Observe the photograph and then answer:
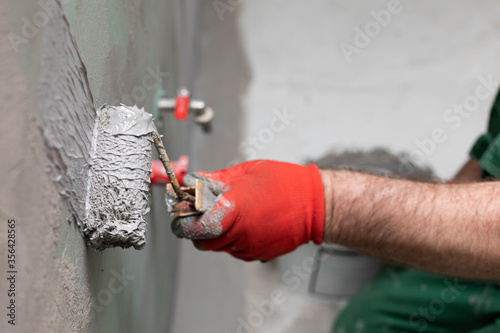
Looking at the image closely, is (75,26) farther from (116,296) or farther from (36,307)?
(116,296)

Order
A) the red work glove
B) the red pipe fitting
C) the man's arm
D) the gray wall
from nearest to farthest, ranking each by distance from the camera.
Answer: the red work glove, the red pipe fitting, the man's arm, the gray wall

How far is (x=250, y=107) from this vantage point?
227 cm

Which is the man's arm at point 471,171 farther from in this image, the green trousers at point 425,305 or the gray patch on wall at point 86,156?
the gray patch on wall at point 86,156

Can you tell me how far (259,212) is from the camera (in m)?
0.82

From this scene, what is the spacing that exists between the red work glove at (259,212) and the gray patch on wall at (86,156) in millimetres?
151

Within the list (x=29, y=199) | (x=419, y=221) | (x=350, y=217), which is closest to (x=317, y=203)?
(x=350, y=217)

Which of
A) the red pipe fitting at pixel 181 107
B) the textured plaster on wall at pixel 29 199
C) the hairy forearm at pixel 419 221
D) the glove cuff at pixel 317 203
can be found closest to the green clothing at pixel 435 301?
the hairy forearm at pixel 419 221

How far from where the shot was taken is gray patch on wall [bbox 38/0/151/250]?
0.51 meters

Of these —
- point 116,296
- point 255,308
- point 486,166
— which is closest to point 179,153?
point 255,308

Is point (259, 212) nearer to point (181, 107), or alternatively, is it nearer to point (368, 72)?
point (181, 107)

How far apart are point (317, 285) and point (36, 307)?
146 centimetres

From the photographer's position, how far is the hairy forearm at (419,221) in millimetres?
845

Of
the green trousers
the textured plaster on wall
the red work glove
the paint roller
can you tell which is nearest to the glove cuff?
the red work glove

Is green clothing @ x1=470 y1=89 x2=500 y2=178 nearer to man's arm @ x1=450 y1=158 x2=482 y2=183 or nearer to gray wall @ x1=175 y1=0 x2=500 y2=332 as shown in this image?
man's arm @ x1=450 y1=158 x2=482 y2=183
